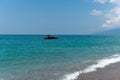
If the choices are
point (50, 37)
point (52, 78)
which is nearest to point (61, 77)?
point (52, 78)

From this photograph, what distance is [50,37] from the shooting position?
340 feet

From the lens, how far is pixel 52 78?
50.9 feet

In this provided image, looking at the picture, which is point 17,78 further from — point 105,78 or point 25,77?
point 105,78

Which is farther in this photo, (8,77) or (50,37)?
→ (50,37)

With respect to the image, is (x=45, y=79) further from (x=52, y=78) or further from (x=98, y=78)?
(x=98, y=78)

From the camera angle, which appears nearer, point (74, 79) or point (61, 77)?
point (74, 79)

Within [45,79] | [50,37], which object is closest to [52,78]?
[45,79]

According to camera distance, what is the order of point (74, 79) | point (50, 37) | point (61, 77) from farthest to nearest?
point (50, 37)
point (61, 77)
point (74, 79)

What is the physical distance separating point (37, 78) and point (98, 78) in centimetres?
409

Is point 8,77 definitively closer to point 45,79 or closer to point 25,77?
point 25,77

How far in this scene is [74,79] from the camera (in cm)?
1478

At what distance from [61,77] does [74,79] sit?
1277 millimetres

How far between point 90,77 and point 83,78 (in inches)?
20.7

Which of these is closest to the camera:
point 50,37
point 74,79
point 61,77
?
point 74,79
